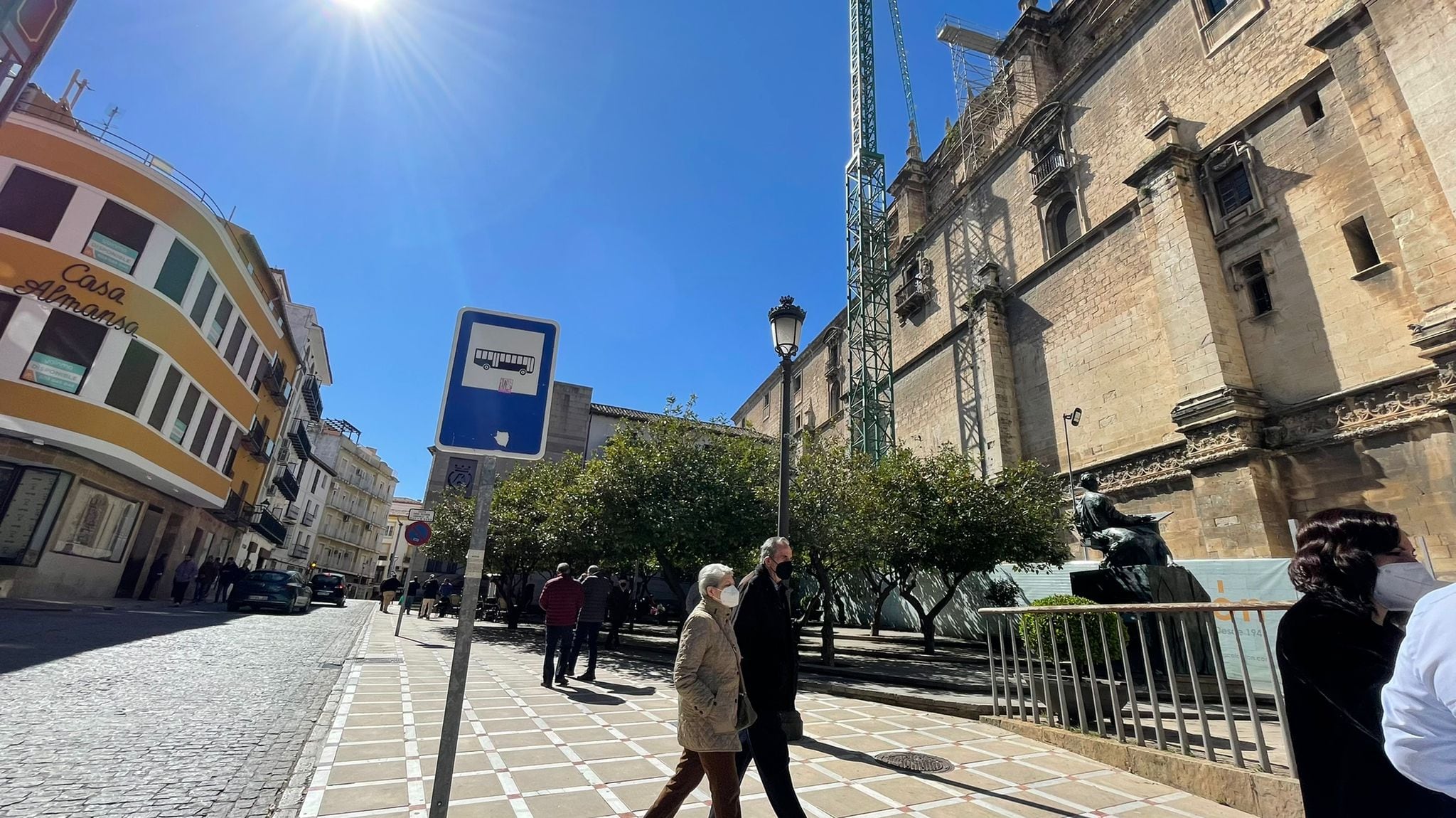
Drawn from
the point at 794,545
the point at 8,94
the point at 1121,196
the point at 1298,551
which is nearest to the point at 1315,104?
the point at 1121,196

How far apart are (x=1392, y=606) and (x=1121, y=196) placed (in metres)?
20.9

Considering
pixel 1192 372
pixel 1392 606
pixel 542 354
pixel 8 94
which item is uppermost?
pixel 1192 372

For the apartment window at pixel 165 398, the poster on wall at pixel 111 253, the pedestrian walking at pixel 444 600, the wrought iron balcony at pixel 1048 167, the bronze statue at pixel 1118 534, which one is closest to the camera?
the bronze statue at pixel 1118 534

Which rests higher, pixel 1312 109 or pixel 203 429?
pixel 1312 109

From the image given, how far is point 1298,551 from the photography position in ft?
6.43

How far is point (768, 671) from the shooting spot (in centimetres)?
350

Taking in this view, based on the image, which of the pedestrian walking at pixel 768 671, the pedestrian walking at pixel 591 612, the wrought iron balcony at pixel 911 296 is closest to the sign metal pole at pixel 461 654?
the pedestrian walking at pixel 768 671

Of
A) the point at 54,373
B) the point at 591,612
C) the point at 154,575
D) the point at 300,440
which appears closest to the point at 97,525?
the point at 154,575

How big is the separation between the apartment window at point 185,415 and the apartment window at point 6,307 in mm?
4387

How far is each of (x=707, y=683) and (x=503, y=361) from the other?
191 centimetres

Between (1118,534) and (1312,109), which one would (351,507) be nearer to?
(1118,534)

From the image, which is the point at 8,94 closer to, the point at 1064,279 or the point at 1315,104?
the point at 1315,104

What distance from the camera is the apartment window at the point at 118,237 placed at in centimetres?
1583

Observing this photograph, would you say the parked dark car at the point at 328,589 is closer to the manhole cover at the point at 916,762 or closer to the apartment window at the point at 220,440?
the apartment window at the point at 220,440
